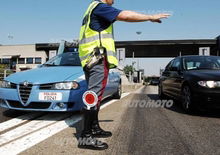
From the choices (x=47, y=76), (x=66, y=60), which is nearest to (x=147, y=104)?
(x=66, y=60)

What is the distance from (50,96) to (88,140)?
5.07 ft

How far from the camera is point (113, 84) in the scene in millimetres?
6914

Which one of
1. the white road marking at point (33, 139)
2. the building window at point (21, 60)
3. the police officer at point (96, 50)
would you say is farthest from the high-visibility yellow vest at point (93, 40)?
the building window at point (21, 60)

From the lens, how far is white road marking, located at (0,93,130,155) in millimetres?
2778

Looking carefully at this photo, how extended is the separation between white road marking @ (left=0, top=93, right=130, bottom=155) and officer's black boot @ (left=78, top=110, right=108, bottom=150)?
580 mm

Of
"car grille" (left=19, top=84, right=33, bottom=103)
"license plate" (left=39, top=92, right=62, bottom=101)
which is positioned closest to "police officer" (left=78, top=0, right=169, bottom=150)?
"license plate" (left=39, top=92, right=62, bottom=101)

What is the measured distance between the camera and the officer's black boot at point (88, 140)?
9.11 ft

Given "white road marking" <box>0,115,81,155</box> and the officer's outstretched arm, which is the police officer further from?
"white road marking" <box>0,115,81,155</box>

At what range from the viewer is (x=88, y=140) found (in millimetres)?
2848

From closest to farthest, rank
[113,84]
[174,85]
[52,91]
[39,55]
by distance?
[52,91], [174,85], [113,84], [39,55]

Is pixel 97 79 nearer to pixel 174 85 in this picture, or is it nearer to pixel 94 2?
pixel 94 2

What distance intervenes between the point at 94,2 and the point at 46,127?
1971 mm

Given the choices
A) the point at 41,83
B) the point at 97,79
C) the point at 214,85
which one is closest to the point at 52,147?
the point at 97,79

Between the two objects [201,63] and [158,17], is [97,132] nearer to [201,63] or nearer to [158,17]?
[158,17]
